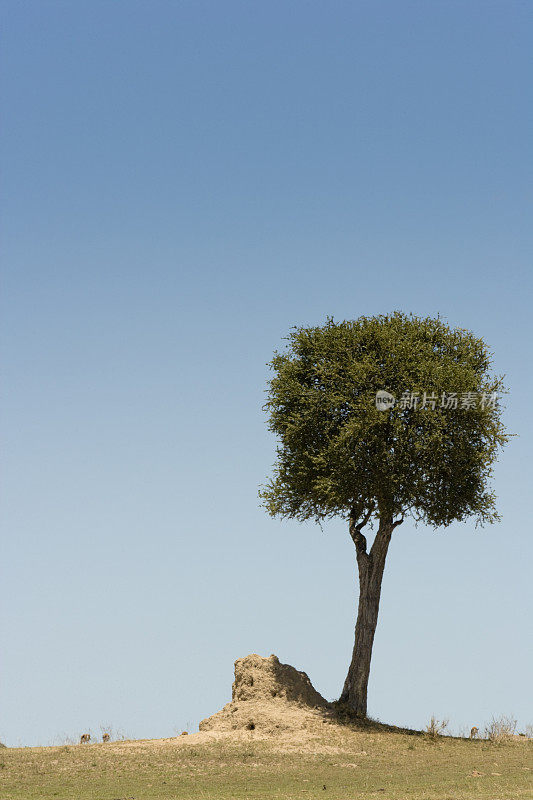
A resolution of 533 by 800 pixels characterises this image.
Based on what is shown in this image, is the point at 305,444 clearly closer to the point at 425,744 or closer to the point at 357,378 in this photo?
the point at 357,378

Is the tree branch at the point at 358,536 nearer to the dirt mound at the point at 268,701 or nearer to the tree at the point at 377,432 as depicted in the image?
the tree at the point at 377,432

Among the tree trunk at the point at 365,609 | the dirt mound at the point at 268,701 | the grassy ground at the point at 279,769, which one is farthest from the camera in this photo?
the tree trunk at the point at 365,609

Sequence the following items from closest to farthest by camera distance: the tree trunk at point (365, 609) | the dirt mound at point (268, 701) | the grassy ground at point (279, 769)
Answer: the grassy ground at point (279, 769) < the dirt mound at point (268, 701) < the tree trunk at point (365, 609)

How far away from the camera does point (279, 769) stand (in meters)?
26.7

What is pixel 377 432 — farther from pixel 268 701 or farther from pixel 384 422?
pixel 268 701

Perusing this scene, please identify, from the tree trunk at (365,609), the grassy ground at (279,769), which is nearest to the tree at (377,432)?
the tree trunk at (365,609)

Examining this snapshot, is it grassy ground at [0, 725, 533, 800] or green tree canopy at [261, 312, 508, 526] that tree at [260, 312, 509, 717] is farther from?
grassy ground at [0, 725, 533, 800]

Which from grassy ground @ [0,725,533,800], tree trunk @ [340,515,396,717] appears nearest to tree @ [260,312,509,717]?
tree trunk @ [340,515,396,717]

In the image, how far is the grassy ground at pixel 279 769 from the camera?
74.6ft

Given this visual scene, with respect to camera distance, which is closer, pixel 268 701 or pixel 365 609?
pixel 268 701

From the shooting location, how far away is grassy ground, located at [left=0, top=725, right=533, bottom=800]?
2275cm

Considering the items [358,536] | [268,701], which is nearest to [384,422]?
[358,536]

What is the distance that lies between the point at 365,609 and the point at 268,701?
600 cm

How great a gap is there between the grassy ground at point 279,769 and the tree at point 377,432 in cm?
528
